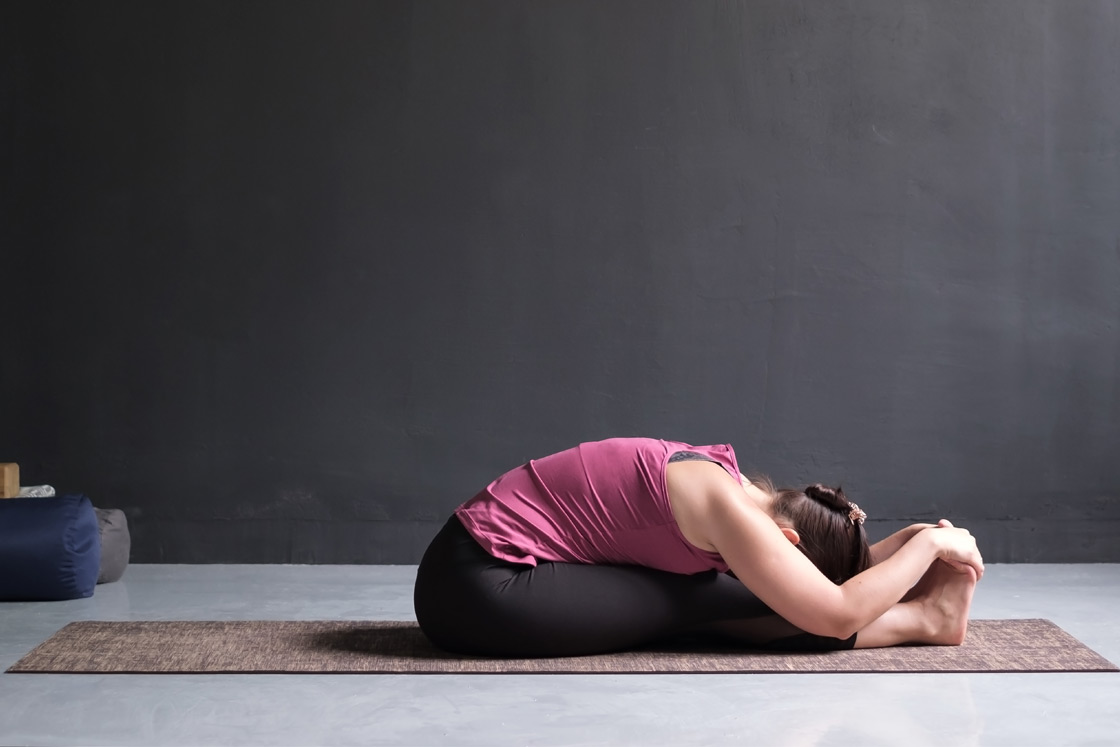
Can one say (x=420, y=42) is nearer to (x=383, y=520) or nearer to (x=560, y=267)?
(x=560, y=267)

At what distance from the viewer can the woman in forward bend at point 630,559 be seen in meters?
2.40

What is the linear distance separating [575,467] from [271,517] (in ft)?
6.20

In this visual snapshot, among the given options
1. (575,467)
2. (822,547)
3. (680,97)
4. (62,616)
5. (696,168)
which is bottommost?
(62,616)

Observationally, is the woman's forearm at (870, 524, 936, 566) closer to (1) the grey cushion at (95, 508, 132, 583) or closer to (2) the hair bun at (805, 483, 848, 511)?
(2) the hair bun at (805, 483, 848, 511)

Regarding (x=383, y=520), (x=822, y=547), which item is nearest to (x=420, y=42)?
(x=383, y=520)

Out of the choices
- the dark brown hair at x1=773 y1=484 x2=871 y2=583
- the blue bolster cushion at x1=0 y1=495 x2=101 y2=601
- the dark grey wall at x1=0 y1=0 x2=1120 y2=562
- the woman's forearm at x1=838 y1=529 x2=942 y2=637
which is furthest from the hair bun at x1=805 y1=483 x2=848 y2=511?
the blue bolster cushion at x1=0 y1=495 x2=101 y2=601

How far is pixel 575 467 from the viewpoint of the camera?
99.4 inches

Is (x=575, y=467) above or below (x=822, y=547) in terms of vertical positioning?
above

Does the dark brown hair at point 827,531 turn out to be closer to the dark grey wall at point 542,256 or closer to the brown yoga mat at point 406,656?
the brown yoga mat at point 406,656

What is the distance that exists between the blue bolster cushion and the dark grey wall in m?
0.63

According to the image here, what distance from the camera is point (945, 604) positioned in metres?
2.65

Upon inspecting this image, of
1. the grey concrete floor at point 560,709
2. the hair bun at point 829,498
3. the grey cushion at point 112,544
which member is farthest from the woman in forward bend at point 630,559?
the grey cushion at point 112,544

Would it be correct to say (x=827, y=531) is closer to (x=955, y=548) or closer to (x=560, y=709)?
(x=955, y=548)

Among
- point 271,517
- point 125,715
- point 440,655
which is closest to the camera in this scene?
point 125,715
